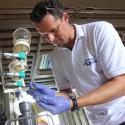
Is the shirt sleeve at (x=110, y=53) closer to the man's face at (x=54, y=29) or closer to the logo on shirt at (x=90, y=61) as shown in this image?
the logo on shirt at (x=90, y=61)

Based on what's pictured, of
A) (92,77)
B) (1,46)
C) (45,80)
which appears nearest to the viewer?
(92,77)

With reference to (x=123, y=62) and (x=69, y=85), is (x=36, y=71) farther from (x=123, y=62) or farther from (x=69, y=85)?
(x=123, y=62)

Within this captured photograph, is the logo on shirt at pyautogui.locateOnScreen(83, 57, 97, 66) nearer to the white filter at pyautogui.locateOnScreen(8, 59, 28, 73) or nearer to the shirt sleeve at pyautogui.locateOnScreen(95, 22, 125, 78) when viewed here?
the shirt sleeve at pyautogui.locateOnScreen(95, 22, 125, 78)

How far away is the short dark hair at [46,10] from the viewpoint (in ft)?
5.63

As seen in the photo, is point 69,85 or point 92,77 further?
point 69,85

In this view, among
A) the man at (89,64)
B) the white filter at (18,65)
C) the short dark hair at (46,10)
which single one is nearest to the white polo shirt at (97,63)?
the man at (89,64)

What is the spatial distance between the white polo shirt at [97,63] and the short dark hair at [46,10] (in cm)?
16

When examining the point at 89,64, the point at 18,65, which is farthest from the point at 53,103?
the point at 18,65

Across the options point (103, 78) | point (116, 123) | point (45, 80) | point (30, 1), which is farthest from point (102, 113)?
point (45, 80)

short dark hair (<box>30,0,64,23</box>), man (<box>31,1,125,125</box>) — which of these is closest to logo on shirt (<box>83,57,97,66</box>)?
man (<box>31,1,125,125</box>)

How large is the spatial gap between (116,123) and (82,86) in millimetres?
281

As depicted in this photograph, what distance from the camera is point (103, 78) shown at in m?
1.66

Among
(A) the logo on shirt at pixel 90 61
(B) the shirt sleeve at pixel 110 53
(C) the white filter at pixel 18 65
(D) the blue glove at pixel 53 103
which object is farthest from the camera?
(C) the white filter at pixel 18 65

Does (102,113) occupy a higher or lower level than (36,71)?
lower
